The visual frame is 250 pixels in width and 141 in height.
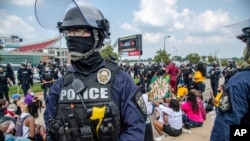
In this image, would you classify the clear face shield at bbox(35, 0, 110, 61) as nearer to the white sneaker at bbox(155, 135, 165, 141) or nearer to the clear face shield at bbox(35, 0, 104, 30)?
the clear face shield at bbox(35, 0, 104, 30)

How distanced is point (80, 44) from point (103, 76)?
270 mm

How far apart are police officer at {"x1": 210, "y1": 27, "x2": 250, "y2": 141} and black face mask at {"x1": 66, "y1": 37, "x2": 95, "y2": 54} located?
100 cm

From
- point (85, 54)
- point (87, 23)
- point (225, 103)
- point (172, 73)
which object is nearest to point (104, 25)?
point (87, 23)

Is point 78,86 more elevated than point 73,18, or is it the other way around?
point 73,18

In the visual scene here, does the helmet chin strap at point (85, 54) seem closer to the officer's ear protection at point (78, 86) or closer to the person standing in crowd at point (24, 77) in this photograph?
the officer's ear protection at point (78, 86)

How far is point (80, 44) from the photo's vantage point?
1835 mm

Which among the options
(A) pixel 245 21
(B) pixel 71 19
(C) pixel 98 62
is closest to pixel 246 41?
(A) pixel 245 21

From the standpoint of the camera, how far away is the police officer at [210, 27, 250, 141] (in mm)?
1775

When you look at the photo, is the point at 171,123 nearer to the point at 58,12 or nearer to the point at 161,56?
the point at 58,12

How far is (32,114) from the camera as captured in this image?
15.8ft

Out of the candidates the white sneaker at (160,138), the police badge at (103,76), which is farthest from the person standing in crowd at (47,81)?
the police badge at (103,76)

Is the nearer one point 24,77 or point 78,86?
point 78,86

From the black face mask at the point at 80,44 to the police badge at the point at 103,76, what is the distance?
185mm

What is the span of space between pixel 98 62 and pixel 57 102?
1.31ft
